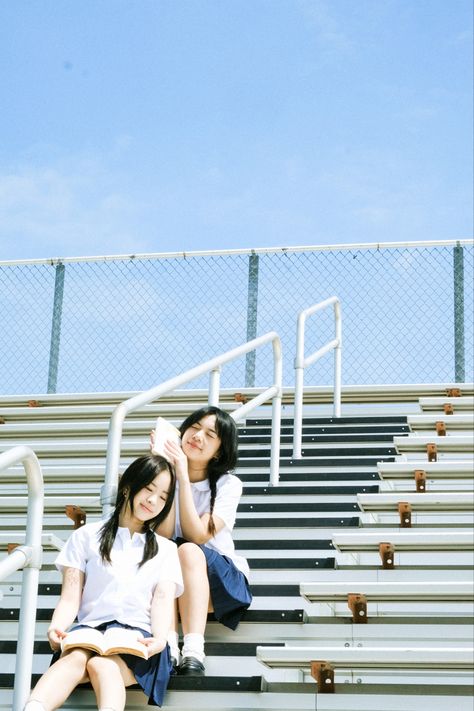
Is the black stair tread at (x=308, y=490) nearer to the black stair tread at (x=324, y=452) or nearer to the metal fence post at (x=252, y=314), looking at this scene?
the black stair tread at (x=324, y=452)

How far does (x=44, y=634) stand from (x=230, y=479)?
2.67 feet

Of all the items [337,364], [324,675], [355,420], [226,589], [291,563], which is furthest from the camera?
[337,364]

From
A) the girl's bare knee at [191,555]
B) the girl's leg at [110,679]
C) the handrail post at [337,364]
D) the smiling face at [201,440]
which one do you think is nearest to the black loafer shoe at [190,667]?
the girl's leg at [110,679]

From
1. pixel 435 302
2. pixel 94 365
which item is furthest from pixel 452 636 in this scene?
pixel 94 365

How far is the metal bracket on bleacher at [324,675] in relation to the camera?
11.6 feet

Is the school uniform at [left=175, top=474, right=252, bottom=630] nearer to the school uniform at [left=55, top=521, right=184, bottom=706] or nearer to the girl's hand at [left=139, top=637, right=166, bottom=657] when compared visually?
the school uniform at [left=55, top=521, right=184, bottom=706]

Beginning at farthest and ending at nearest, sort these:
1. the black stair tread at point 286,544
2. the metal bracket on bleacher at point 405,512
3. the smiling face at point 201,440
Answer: the metal bracket on bleacher at point 405,512, the black stair tread at point 286,544, the smiling face at point 201,440

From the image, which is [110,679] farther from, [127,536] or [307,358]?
[307,358]

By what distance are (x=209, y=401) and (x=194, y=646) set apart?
1854mm

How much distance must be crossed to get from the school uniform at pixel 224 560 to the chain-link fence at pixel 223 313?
8.70 feet

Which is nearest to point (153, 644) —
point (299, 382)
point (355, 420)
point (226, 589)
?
point (226, 589)

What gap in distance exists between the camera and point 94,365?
7.60m

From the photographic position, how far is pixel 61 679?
3332mm

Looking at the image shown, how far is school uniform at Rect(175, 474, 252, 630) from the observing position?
3971mm
